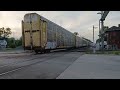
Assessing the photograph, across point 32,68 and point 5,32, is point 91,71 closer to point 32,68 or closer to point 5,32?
point 32,68

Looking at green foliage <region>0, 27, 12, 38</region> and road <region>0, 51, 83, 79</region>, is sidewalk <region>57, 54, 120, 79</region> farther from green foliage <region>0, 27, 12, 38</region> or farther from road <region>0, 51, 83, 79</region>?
green foliage <region>0, 27, 12, 38</region>

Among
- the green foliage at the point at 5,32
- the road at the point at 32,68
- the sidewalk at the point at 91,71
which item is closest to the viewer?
the sidewalk at the point at 91,71

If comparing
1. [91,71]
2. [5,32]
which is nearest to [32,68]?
[91,71]

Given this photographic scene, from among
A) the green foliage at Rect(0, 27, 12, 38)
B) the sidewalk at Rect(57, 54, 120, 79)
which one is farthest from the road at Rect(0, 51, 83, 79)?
the green foliage at Rect(0, 27, 12, 38)

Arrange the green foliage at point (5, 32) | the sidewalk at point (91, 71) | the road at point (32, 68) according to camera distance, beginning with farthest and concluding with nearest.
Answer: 1. the green foliage at point (5, 32)
2. the road at point (32, 68)
3. the sidewalk at point (91, 71)

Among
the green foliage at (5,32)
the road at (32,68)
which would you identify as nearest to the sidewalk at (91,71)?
the road at (32,68)

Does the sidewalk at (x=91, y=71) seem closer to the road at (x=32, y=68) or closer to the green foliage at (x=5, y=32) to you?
the road at (x=32, y=68)

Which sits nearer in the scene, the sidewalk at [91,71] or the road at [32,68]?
the sidewalk at [91,71]
